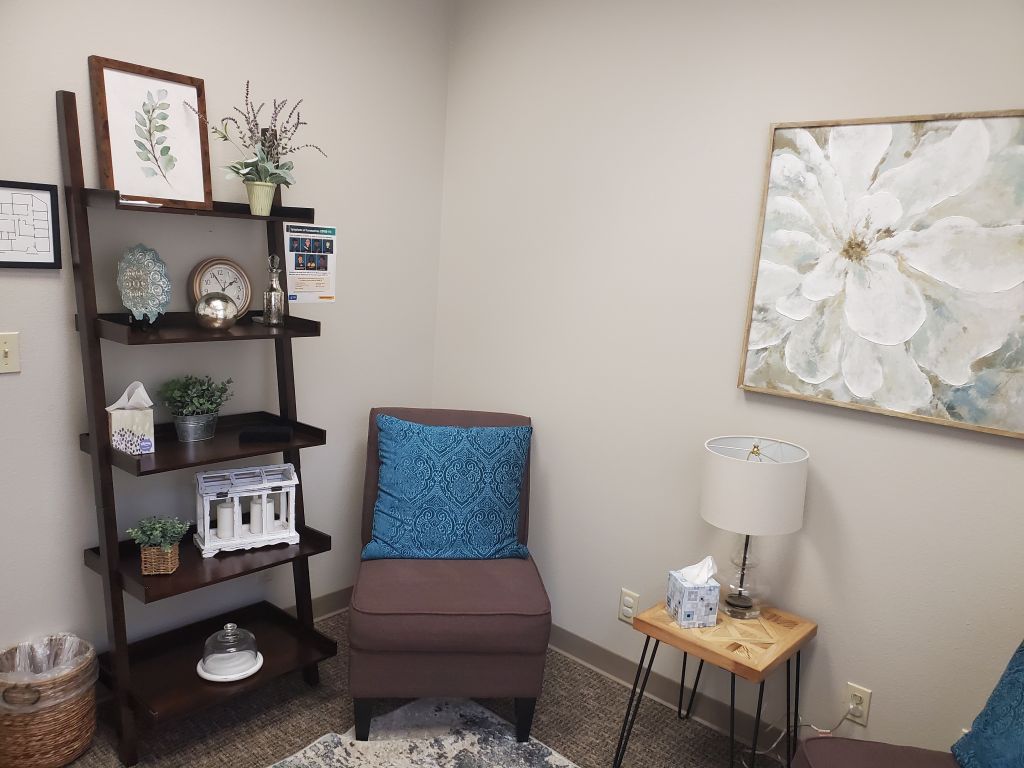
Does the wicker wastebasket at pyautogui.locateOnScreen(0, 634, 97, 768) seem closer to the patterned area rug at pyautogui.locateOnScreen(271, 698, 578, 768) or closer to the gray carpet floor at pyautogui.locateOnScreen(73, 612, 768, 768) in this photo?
the gray carpet floor at pyautogui.locateOnScreen(73, 612, 768, 768)

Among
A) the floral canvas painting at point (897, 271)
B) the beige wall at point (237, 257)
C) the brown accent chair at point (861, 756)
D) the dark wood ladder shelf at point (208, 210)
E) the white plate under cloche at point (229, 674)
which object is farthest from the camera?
the white plate under cloche at point (229, 674)

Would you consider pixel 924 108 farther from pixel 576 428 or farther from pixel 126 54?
pixel 126 54

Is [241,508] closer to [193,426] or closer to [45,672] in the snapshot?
[193,426]

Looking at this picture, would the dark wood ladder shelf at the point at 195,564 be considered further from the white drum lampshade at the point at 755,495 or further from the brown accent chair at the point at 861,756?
the brown accent chair at the point at 861,756

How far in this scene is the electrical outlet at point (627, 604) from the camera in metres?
2.74

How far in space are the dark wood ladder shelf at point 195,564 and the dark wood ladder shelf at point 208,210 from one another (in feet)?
3.36

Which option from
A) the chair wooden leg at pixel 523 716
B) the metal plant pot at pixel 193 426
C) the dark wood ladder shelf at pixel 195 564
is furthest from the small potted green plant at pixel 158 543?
the chair wooden leg at pixel 523 716

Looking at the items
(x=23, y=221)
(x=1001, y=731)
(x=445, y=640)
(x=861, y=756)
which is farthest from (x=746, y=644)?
(x=23, y=221)

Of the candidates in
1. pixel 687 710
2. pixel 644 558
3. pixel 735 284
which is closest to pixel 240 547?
pixel 644 558

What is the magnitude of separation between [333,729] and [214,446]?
38.4 inches

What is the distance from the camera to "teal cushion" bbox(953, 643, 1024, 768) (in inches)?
64.7

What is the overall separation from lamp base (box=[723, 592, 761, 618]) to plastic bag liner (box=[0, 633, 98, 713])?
188 cm

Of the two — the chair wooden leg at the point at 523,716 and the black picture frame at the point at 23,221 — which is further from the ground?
the black picture frame at the point at 23,221

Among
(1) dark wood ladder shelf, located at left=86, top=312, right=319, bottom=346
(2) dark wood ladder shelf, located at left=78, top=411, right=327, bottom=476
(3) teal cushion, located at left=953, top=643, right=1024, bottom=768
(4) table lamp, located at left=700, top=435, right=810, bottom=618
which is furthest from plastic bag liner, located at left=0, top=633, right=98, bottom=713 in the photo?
(3) teal cushion, located at left=953, top=643, right=1024, bottom=768
